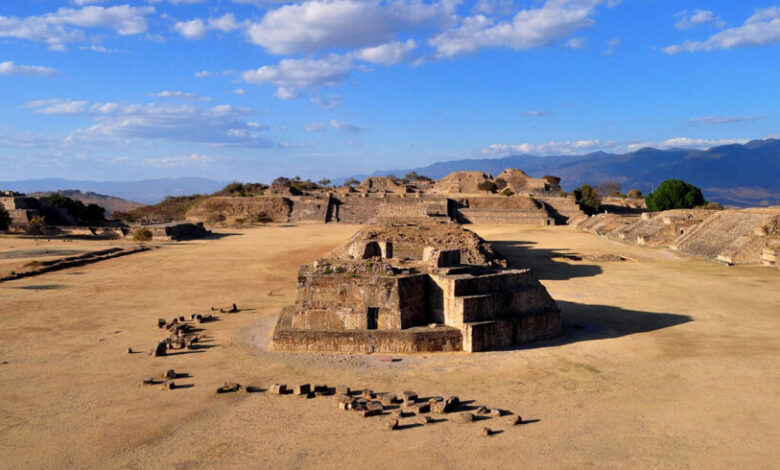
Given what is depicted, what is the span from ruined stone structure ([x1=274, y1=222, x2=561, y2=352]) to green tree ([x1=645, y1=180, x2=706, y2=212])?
49355mm

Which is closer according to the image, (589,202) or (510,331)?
(510,331)

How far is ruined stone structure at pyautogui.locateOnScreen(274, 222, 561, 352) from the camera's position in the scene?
12391 mm

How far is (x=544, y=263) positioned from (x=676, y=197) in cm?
3545

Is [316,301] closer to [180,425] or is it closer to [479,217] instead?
[180,425]

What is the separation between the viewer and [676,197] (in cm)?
5550

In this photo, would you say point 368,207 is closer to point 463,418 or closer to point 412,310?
point 412,310

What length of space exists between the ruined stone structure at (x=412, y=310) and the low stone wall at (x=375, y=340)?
2 cm

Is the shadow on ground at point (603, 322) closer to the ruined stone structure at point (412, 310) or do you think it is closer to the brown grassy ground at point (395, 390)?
the brown grassy ground at point (395, 390)

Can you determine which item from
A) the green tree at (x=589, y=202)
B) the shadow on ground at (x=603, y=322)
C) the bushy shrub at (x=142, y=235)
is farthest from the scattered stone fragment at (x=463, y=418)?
the green tree at (x=589, y=202)

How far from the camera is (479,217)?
58.7m

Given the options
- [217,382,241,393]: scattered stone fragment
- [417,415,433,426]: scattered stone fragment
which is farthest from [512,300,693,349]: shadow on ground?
[217,382,241,393]: scattered stone fragment

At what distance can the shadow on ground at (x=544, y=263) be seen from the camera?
2439cm

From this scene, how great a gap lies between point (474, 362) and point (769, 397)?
5.51 meters

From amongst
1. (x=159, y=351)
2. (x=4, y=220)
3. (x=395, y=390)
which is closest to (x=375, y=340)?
(x=395, y=390)
